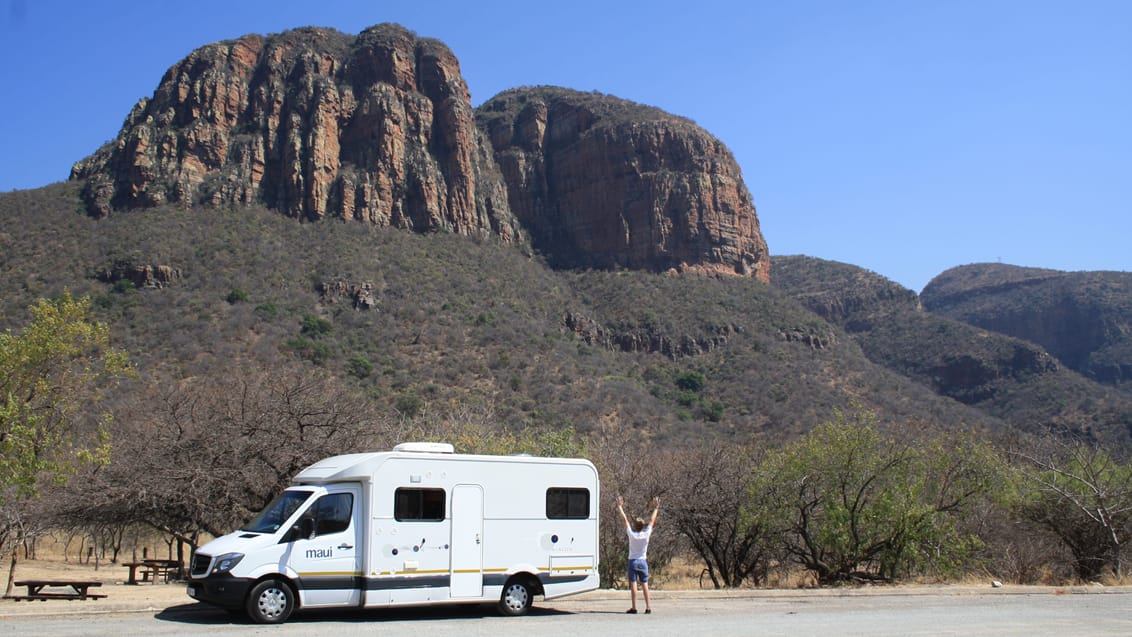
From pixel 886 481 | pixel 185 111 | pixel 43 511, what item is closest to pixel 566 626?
pixel 886 481

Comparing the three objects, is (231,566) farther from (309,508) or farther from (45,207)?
(45,207)

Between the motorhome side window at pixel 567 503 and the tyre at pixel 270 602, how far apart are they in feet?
13.3

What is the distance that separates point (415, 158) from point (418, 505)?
273 feet

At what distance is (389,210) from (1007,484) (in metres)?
72.1

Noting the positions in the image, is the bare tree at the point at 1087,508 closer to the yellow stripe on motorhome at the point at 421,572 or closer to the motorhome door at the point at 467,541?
the motorhome door at the point at 467,541

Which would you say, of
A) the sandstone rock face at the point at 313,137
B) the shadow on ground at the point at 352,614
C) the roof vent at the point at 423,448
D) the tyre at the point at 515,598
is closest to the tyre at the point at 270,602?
the shadow on ground at the point at 352,614

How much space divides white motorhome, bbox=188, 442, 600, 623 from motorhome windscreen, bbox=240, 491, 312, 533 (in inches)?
0.7

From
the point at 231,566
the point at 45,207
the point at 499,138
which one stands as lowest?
the point at 231,566

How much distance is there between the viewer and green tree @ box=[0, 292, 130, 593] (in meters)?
14.8

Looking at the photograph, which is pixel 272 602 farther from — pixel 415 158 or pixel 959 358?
pixel 959 358

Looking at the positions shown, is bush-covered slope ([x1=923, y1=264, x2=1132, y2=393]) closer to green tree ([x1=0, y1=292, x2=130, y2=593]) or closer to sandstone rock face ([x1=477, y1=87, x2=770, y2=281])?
sandstone rock face ([x1=477, y1=87, x2=770, y2=281])

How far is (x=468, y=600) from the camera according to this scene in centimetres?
1309

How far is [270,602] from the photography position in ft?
38.8

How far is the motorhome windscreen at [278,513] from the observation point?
1233 cm
